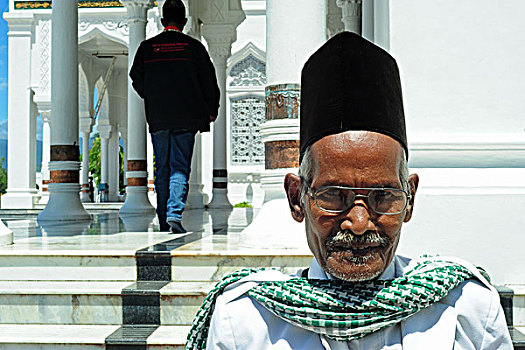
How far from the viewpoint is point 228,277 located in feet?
3.74

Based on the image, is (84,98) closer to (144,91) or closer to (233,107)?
(233,107)

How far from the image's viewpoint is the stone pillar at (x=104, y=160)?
20.5 metres

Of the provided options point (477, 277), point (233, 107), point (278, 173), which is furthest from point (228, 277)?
point (233, 107)

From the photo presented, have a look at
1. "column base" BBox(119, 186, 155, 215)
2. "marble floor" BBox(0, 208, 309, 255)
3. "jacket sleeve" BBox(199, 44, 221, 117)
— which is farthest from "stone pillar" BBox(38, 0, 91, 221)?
"jacket sleeve" BBox(199, 44, 221, 117)

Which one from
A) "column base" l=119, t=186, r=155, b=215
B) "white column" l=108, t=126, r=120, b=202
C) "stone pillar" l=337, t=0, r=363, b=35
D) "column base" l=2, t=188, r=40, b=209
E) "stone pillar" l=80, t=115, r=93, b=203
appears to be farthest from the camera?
"white column" l=108, t=126, r=120, b=202

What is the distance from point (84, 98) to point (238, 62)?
18.8 feet

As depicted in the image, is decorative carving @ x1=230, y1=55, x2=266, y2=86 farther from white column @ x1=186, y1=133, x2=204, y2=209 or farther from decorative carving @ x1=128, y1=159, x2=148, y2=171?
decorative carving @ x1=128, y1=159, x2=148, y2=171

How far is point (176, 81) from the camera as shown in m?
4.57

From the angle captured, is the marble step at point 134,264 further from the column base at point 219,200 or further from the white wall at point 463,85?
the column base at point 219,200

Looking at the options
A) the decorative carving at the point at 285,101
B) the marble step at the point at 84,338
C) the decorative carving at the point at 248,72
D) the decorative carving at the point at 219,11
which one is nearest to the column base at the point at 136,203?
the decorative carving at the point at 219,11

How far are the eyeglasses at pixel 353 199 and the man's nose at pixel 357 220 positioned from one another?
11 millimetres

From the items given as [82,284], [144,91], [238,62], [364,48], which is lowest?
[82,284]

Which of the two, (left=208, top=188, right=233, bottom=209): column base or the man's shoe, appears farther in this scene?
(left=208, top=188, right=233, bottom=209): column base

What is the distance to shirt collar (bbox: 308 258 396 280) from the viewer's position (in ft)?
3.62
